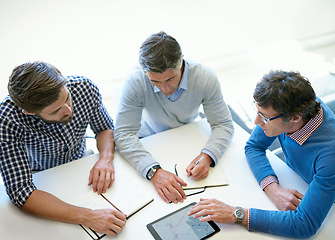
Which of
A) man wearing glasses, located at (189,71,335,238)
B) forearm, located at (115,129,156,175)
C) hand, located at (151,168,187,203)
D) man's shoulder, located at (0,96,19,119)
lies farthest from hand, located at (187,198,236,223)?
man's shoulder, located at (0,96,19,119)

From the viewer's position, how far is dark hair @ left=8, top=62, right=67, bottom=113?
124 centimetres

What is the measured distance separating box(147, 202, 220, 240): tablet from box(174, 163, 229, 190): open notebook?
0.59ft

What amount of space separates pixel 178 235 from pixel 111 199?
0.35 metres

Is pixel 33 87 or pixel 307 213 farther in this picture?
pixel 33 87

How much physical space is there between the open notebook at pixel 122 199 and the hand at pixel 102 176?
2 cm

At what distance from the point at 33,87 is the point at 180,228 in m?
0.84

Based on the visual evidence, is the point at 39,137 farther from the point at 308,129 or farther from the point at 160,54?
the point at 308,129

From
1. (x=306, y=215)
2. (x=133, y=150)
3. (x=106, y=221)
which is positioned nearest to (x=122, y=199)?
(x=106, y=221)

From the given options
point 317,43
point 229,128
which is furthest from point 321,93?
point 317,43

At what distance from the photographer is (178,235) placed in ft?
3.79

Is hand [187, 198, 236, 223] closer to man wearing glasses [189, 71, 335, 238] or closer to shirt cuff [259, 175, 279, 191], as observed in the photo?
man wearing glasses [189, 71, 335, 238]

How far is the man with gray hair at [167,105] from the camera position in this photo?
141 centimetres

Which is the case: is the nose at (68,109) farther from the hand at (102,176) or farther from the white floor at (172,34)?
the white floor at (172,34)

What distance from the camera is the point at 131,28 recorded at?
2977 millimetres
